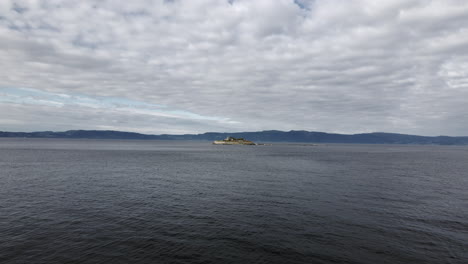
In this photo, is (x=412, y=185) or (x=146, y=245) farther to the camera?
(x=412, y=185)

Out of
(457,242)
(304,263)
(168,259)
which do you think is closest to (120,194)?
(168,259)

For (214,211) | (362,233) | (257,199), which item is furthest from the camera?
(257,199)

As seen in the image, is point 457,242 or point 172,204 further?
point 172,204

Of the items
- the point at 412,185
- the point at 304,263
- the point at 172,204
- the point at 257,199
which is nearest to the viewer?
the point at 304,263

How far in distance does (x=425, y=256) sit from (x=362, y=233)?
6050 millimetres

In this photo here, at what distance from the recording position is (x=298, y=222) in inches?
1233

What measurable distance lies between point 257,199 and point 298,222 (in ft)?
40.8

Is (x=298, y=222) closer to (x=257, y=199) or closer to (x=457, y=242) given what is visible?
(x=257, y=199)

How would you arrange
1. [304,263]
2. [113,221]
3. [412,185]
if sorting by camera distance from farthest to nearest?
[412,185] → [113,221] → [304,263]

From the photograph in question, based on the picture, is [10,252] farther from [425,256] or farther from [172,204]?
[425,256]

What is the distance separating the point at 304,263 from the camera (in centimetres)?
2152

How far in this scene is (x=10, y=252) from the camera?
22.5m

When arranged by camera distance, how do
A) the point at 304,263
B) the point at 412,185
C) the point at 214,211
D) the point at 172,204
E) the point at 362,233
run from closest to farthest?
the point at 304,263 → the point at 362,233 → the point at 214,211 → the point at 172,204 → the point at 412,185

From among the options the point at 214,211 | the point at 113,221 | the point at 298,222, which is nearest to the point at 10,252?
the point at 113,221
